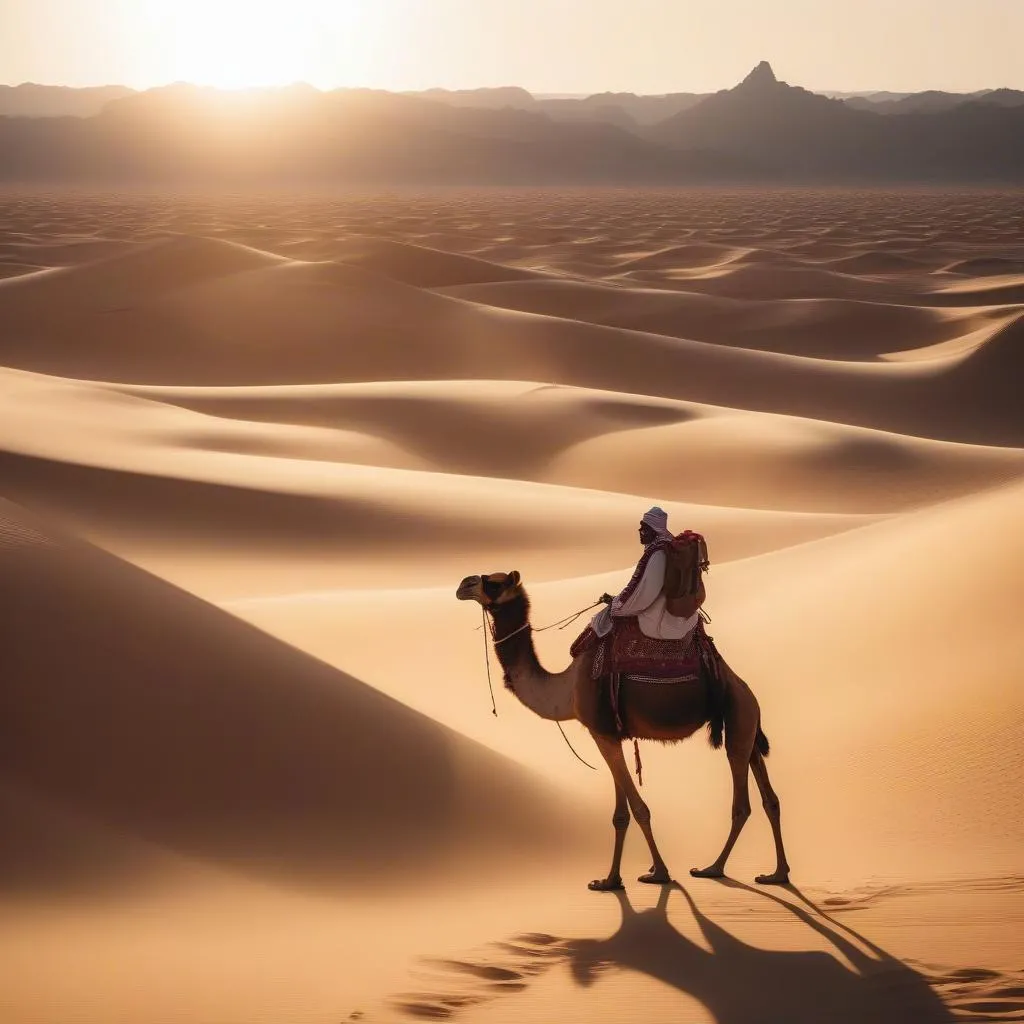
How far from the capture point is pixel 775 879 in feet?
17.9

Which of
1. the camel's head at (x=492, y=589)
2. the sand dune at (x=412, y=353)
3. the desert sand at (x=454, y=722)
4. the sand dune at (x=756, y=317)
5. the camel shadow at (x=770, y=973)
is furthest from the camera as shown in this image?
the sand dune at (x=756, y=317)

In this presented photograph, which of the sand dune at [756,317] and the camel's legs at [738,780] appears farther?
the sand dune at [756,317]

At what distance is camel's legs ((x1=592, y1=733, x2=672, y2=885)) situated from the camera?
541 centimetres

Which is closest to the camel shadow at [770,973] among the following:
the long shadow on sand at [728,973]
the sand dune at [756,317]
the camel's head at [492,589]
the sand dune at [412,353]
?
the long shadow on sand at [728,973]

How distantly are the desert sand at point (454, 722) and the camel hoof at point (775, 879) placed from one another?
0.31ft

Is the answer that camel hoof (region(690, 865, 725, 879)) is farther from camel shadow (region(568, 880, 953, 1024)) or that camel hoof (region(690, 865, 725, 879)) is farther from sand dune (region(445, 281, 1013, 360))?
sand dune (region(445, 281, 1013, 360))

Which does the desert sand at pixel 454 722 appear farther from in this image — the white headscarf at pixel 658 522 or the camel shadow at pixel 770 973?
the white headscarf at pixel 658 522

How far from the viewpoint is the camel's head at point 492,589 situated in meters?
5.62

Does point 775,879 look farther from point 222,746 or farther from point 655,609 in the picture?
point 222,746

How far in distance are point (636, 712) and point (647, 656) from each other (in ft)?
0.74

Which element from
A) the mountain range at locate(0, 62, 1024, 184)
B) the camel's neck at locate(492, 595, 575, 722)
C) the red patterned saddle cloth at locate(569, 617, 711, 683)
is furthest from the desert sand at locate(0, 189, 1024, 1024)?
the mountain range at locate(0, 62, 1024, 184)

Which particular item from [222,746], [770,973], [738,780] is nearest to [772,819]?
[738,780]

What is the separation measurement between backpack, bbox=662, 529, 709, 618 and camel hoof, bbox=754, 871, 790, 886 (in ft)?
3.68

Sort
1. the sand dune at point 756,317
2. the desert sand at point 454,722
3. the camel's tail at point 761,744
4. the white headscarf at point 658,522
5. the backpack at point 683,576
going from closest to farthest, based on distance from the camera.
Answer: the desert sand at point 454,722
the backpack at point 683,576
the white headscarf at point 658,522
the camel's tail at point 761,744
the sand dune at point 756,317
